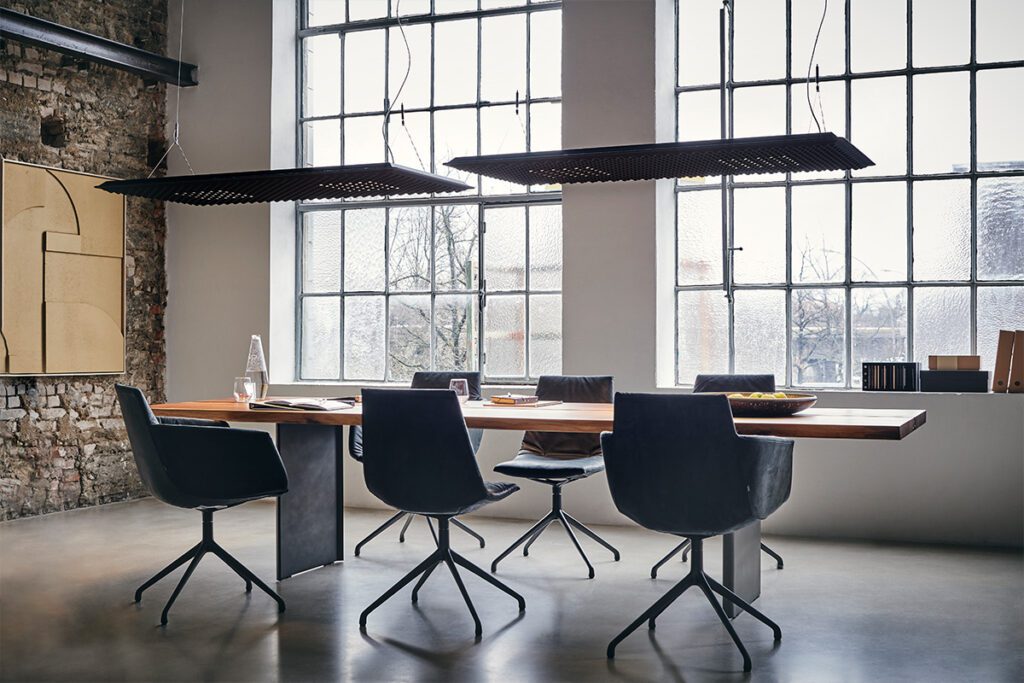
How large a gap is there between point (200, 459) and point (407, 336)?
310 centimetres

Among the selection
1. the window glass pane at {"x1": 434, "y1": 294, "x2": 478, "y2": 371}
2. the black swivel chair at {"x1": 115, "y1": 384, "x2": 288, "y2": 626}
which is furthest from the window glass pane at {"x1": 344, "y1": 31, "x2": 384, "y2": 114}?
the black swivel chair at {"x1": 115, "y1": 384, "x2": 288, "y2": 626}

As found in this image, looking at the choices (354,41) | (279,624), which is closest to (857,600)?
(279,624)

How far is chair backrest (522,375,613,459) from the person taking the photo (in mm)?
5395

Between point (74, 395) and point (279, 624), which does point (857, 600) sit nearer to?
point (279, 624)

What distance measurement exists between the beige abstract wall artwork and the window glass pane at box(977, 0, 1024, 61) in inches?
225

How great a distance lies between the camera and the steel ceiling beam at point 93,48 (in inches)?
242

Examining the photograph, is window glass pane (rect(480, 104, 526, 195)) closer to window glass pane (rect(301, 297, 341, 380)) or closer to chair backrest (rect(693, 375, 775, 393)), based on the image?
window glass pane (rect(301, 297, 341, 380))

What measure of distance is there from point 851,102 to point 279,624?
4447 mm

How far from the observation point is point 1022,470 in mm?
5535

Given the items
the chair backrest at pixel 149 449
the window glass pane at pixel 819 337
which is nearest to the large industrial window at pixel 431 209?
the window glass pane at pixel 819 337

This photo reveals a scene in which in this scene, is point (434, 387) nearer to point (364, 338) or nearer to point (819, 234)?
point (364, 338)

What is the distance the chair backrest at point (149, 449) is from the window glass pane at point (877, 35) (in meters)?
4.50

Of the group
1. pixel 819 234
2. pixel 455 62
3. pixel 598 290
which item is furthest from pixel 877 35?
pixel 455 62

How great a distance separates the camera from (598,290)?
642cm
